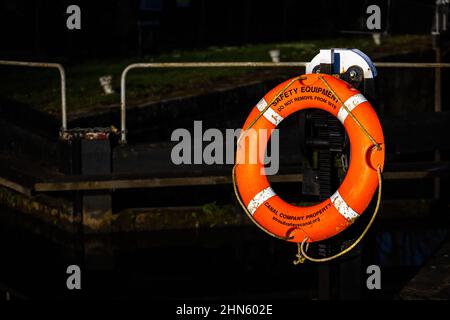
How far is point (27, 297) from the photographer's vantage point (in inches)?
410

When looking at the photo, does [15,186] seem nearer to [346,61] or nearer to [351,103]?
[346,61]

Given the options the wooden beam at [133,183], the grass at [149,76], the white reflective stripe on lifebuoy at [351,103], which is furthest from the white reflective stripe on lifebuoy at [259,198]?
the grass at [149,76]

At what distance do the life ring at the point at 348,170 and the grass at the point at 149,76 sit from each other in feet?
17.2

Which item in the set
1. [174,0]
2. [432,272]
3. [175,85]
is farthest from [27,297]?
[174,0]

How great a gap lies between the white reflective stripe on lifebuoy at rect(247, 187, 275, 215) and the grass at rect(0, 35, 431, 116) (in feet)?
Answer: 17.1

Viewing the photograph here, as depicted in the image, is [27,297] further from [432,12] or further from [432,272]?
[432,12]

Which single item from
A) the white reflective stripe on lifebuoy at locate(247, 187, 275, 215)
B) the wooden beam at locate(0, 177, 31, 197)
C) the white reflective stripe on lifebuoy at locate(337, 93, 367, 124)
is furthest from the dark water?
the white reflective stripe on lifebuoy at locate(337, 93, 367, 124)

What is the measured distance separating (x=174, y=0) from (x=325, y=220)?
12.9 m

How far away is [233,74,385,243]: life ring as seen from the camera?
8.07 metres

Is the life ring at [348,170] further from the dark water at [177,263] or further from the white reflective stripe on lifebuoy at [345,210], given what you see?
the dark water at [177,263]

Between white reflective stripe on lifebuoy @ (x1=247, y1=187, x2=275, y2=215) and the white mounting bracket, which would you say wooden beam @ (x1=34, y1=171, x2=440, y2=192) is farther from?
the white mounting bracket

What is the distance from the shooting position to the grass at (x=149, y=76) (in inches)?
560
